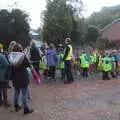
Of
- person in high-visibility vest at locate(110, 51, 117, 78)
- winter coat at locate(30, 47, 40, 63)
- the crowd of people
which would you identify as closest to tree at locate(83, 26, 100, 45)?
the crowd of people

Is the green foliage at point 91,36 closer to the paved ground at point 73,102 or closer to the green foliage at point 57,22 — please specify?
the green foliage at point 57,22

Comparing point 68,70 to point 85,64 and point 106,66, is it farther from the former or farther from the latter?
point 85,64

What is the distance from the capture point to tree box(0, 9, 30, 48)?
1273 inches

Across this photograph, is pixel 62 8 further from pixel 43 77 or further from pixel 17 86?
pixel 17 86

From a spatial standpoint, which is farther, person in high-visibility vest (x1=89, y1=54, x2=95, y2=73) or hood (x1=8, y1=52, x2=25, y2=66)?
person in high-visibility vest (x1=89, y1=54, x2=95, y2=73)

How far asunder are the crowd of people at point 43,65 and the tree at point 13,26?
38.6 feet

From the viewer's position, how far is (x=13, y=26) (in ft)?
108

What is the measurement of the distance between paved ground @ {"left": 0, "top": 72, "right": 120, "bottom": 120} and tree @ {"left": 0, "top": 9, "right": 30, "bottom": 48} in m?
17.1

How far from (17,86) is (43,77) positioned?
8350mm

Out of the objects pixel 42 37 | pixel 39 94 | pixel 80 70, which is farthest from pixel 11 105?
pixel 42 37

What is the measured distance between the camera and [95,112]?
1010cm

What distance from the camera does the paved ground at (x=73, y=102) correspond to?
9.81 m

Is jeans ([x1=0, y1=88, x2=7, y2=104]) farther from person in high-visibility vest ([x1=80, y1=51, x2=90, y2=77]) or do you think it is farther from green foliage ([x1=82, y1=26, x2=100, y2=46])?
green foliage ([x1=82, y1=26, x2=100, y2=46])

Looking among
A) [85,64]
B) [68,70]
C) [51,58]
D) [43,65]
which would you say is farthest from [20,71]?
[85,64]
